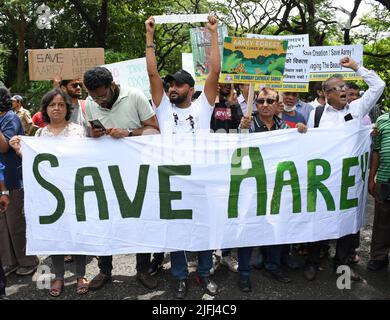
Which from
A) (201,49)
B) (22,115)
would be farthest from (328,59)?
(22,115)

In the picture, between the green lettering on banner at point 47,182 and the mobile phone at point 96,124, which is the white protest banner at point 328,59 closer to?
the mobile phone at point 96,124

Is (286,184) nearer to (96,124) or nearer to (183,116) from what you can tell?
(183,116)

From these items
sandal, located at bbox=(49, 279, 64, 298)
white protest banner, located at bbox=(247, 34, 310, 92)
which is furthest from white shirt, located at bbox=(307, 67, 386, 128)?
sandal, located at bbox=(49, 279, 64, 298)

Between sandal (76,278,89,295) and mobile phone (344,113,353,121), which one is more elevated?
mobile phone (344,113,353,121)

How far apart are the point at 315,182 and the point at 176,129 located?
1364 millimetres

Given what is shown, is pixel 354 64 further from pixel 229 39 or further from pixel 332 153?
pixel 229 39

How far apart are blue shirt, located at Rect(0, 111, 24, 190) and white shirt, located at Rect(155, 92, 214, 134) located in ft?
4.74

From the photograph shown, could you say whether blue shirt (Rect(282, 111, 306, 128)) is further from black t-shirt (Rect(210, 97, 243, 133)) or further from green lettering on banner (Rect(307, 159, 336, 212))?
green lettering on banner (Rect(307, 159, 336, 212))

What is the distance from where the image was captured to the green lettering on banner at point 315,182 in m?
3.78

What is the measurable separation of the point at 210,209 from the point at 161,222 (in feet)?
1.47

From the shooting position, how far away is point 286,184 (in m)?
3.75

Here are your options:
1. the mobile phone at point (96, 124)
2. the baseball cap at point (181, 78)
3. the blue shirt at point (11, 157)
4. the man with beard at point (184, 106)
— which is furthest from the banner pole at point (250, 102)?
the blue shirt at point (11, 157)

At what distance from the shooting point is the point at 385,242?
4.18 meters

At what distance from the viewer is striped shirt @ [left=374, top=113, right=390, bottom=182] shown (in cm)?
Result: 394
